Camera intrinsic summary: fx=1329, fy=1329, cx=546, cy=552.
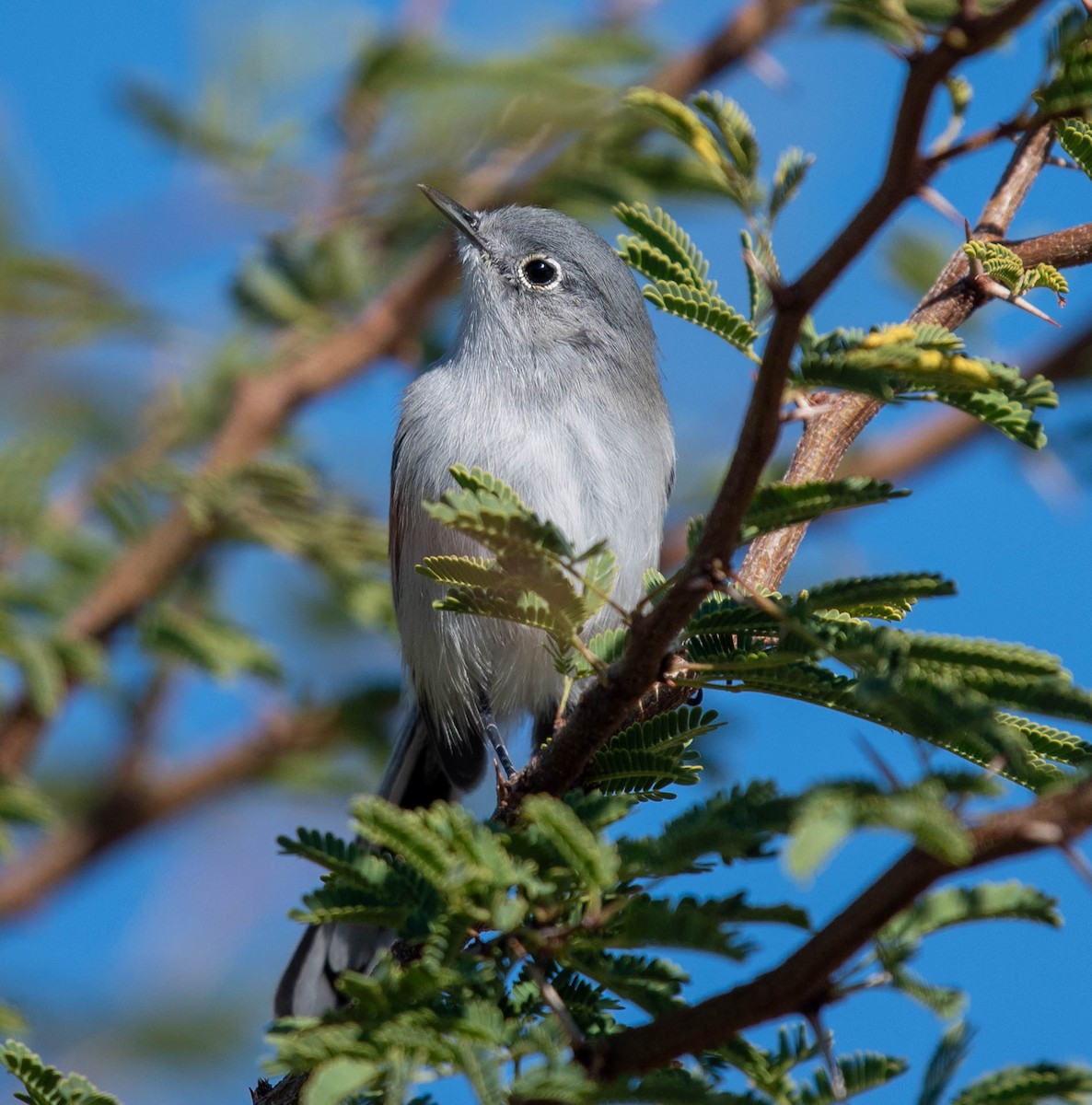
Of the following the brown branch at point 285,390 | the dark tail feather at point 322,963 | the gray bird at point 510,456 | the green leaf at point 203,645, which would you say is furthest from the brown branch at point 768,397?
the brown branch at point 285,390

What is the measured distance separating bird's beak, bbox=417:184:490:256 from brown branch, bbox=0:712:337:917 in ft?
5.59

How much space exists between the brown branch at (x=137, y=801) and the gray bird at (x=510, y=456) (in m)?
0.35

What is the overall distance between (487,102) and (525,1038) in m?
3.37

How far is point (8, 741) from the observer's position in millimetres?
3775

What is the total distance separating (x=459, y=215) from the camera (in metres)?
4.47

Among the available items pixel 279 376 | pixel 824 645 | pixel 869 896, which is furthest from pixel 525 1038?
pixel 279 376

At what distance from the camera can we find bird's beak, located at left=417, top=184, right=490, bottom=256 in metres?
4.33

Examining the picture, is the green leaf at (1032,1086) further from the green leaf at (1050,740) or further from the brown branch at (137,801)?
the brown branch at (137,801)

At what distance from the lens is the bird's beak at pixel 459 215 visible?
4.33 m

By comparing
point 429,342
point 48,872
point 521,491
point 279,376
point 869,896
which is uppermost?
point 429,342

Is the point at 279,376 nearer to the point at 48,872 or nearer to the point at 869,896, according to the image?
the point at 48,872

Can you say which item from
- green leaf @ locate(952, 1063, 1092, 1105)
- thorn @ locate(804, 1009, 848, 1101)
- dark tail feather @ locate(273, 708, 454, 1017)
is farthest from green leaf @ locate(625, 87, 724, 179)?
dark tail feather @ locate(273, 708, 454, 1017)

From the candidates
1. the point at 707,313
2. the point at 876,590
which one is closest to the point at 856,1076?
the point at 876,590

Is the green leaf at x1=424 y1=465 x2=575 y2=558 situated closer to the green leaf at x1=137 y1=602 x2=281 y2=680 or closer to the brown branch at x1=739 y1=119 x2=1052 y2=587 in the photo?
the brown branch at x1=739 y1=119 x2=1052 y2=587
